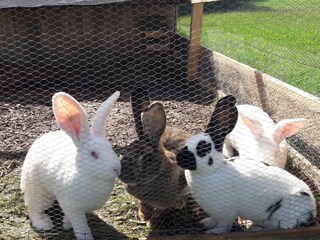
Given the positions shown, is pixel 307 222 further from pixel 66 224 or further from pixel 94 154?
pixel 66 224

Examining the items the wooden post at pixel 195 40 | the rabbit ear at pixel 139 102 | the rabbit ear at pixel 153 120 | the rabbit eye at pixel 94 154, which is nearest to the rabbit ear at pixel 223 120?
the rabbit ear at pixel 153 120

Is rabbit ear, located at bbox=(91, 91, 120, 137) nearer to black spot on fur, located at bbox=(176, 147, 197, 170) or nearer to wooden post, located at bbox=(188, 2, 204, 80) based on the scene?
black spot on fur, located at bbox=(176, 147, 197, 170)

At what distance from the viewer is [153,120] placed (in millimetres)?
1669

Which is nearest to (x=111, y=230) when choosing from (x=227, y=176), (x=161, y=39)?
(x=227, y=176)

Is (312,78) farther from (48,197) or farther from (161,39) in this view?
(48,197)

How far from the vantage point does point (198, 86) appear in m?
3.39

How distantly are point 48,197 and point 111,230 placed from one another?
30 cm

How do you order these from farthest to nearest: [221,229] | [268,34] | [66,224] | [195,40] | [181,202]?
1. [268,34]
2. [195,40]
3. [181,202]
4. [66,224]
5. [221,229]

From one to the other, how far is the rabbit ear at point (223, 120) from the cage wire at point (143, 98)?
223 millimetres

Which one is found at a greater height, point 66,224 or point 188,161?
point 188,161

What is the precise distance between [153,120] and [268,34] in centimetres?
262

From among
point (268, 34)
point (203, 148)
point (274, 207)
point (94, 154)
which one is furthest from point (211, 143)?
point (268, 34)

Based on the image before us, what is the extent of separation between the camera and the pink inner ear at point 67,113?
148 centimetres

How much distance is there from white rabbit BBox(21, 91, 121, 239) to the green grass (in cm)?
173
